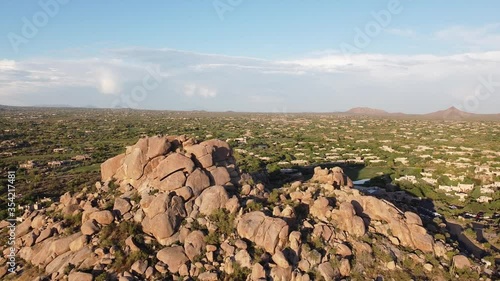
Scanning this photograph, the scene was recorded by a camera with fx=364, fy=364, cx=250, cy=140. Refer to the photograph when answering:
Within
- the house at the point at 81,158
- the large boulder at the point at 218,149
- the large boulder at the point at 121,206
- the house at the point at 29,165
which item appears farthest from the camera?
the house at the point at 81,158

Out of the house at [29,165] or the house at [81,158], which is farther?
the house at [81,158]

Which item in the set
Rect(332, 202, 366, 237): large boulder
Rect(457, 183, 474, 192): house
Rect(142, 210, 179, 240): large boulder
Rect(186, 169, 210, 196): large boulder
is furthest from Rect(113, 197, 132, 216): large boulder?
Rect(457, 183, 474, 192): house

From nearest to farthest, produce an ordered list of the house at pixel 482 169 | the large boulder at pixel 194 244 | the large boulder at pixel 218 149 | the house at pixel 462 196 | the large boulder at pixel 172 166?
the large boulder at pixel 194 244
the large boulder at pixel 172 166
the large boulder at pixel 218 149
the house at pixel 462 196
the house at pixel 482 169

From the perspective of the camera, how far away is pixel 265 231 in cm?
2206

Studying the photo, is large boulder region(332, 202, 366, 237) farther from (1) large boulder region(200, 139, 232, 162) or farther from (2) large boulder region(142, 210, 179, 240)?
(2) large boulder region(142, 210, 179, 240)

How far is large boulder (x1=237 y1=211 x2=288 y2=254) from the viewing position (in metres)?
21.6

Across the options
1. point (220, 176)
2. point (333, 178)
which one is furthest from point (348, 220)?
point (220, 176)

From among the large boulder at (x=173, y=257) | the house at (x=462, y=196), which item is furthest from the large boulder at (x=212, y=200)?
the house at (x=462, y=196)

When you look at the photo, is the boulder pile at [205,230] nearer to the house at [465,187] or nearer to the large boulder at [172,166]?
the large boulder at [172,166]

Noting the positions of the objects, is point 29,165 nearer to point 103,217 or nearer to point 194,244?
point 103,217

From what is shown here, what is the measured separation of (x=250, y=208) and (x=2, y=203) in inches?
1082

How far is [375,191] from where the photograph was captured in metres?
38.3

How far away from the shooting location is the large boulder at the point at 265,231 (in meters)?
21.6

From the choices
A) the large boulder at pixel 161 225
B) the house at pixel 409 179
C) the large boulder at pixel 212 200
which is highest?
the large boulder at pixel 212 200
